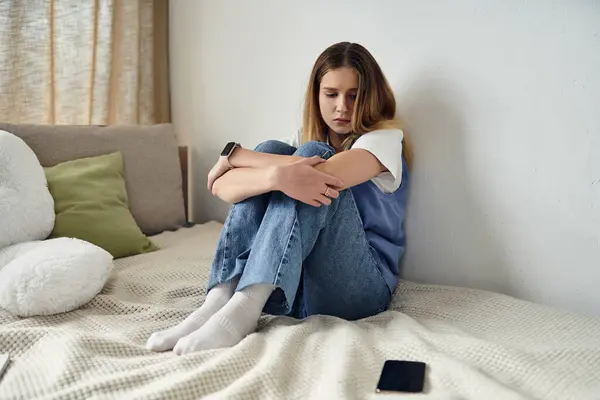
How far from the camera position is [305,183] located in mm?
1206

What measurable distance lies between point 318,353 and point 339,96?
2.26 feet

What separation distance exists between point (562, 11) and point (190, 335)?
0.98 metres

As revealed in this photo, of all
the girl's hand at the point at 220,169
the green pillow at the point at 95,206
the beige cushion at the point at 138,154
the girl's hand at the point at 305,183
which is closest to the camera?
the girl's hand at the point at 305,183

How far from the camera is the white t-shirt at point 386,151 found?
1.38 m

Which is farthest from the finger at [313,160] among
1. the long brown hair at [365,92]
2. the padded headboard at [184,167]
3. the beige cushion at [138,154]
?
the padded headboard at [184,167]

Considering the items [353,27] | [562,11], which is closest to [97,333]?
[353,27]

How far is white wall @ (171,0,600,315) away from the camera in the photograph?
1265mm

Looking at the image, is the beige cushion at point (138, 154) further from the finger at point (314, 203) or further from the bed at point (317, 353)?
the finger at point (314, 203)

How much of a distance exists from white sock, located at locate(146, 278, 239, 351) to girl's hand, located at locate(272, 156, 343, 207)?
0.77 ft

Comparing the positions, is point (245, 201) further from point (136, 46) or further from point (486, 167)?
point (136, 46)

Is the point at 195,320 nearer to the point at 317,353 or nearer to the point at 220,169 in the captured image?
the point at 317,353

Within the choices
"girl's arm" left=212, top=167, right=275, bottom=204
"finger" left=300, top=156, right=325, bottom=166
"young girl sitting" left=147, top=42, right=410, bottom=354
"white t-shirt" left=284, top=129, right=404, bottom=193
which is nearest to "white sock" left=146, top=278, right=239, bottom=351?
"young girl sitting" left=147, top=42, right=410, bottom=354

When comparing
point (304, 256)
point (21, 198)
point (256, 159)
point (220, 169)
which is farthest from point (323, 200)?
point (21, 198)

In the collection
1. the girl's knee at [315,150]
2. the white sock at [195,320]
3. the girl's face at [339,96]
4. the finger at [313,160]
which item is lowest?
the white sock at [195,320]
